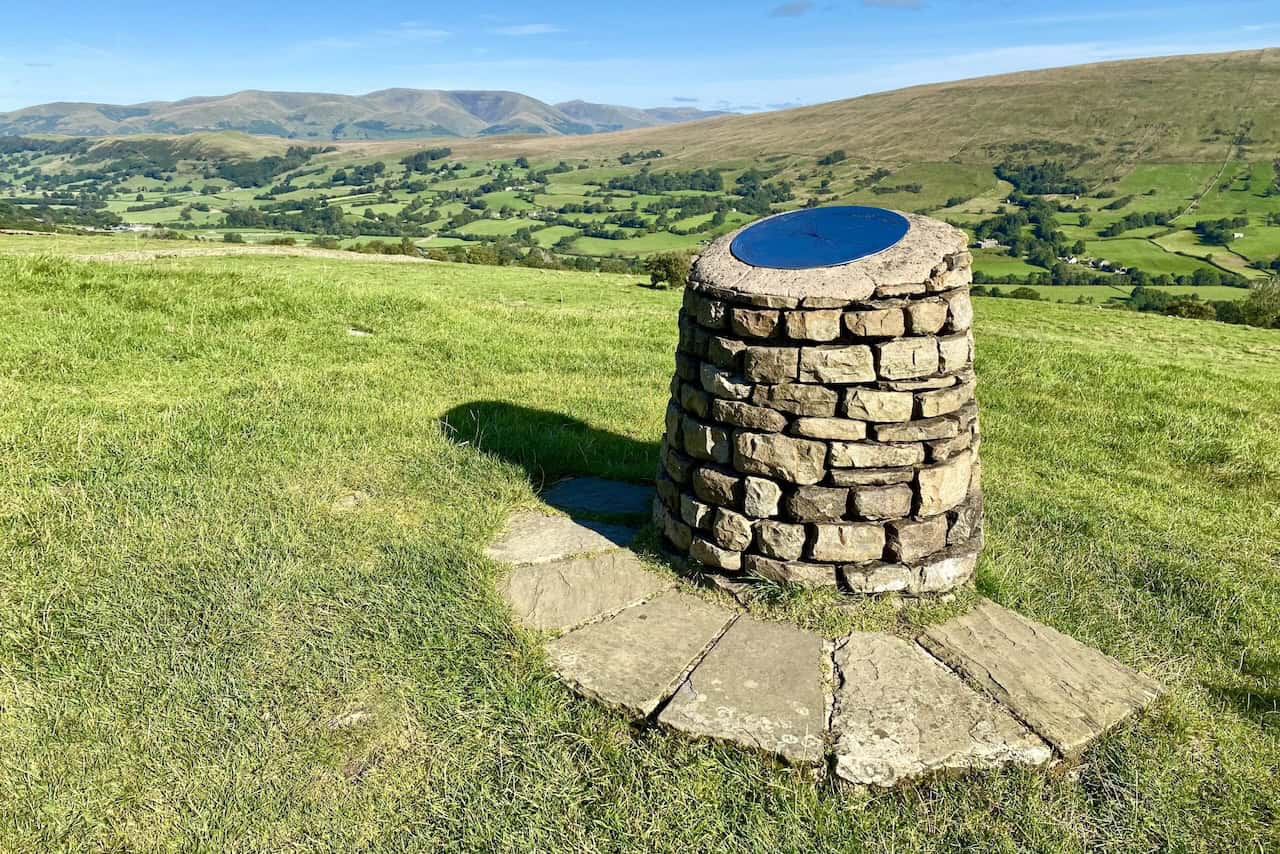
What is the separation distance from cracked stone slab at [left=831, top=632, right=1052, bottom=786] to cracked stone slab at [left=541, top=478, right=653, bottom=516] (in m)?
2.39

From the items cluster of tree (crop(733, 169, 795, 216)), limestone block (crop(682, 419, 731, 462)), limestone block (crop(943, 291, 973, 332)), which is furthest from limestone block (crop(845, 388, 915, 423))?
cluster of tree (crop(733, 169, 795, 216))

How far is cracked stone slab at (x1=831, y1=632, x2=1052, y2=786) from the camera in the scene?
3414mm

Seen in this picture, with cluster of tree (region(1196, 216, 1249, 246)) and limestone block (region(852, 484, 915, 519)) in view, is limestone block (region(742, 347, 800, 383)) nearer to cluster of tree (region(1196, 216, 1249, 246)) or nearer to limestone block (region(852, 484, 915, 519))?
limestone block (region(852, 484, 915, 519))

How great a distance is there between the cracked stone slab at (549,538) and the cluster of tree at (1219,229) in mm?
93943

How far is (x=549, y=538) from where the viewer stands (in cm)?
550

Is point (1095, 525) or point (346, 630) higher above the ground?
point (346, 630)

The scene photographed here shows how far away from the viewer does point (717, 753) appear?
351cm

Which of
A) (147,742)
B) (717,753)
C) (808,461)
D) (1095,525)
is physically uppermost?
(808,461)

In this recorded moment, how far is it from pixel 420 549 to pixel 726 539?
2110 mm

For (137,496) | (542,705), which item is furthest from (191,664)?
(137,496)

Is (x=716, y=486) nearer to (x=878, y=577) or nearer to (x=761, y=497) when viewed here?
(x=761, y=497)

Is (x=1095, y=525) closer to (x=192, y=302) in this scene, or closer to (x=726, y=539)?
(x=726, y=539)

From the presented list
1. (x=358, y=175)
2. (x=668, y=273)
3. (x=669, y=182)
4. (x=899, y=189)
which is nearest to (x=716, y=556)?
(x=668, y=273)

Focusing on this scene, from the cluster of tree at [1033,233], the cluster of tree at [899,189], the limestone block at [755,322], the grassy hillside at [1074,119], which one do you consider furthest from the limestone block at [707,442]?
the grassy hillside at [1074,119]
